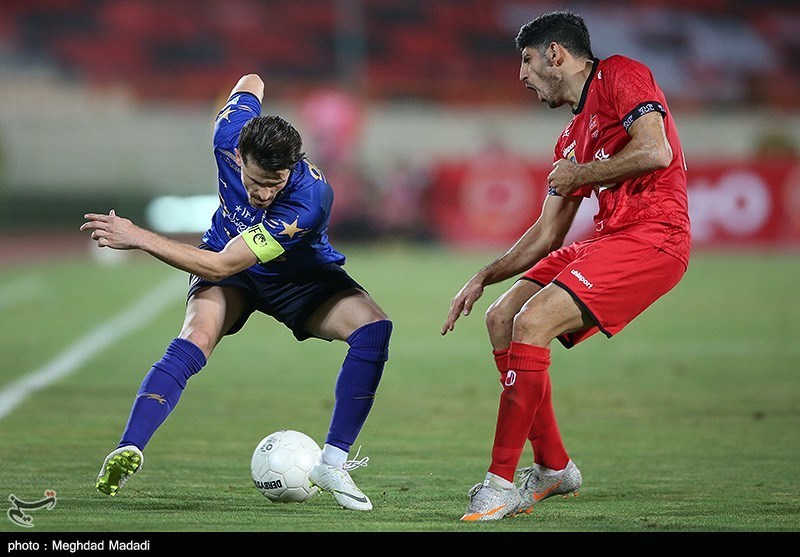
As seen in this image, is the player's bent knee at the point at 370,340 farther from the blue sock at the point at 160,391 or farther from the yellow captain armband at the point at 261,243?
the blue sock at the point at 160,391

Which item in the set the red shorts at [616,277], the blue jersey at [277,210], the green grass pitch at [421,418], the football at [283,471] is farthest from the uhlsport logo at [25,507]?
the red shorts at [616,277]

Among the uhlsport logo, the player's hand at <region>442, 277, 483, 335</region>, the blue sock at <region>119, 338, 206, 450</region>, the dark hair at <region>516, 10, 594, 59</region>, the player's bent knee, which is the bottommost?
the uhlsport logo

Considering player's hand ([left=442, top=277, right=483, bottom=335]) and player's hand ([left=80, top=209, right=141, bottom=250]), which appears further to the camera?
player's hand ([left=442, top=277, right=483, bottom=335])

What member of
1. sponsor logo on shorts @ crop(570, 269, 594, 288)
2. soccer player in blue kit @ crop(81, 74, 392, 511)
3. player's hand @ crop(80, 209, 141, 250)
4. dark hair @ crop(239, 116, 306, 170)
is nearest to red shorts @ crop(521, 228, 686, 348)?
sponsor logo on shorts @ crop(570, 269, 594, 288)

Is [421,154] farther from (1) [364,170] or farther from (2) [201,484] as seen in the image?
(2) [201,484]

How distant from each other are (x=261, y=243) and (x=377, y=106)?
24428 millimetres

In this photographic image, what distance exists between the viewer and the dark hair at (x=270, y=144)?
17.3 ft

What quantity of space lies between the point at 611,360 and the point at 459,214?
1219cm

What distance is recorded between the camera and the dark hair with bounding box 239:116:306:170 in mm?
5266

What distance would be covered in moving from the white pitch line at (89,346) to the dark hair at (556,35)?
14.0 ft

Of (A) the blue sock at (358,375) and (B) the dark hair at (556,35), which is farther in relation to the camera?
(A) the blue sock at (358,375)

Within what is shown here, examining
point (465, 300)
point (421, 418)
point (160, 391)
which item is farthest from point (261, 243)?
point (421, 418)

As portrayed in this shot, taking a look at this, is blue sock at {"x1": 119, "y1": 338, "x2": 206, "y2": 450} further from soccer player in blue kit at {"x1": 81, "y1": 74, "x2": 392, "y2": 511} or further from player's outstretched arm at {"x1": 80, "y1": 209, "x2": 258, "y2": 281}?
player's outstretched arm at {"x1": 80, "y1": 209, "x2": 258, "y2": 281}

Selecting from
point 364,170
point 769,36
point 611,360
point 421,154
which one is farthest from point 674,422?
point 769,36
